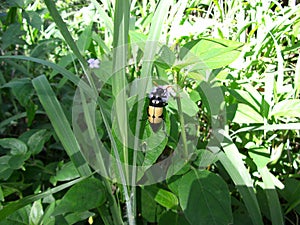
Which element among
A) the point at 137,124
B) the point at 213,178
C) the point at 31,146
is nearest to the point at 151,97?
the point at 137,124

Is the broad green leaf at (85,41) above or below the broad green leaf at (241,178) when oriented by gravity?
above

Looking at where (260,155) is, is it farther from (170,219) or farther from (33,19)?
(33,19)

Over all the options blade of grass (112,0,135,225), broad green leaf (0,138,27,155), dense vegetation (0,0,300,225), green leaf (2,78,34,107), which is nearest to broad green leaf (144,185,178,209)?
dense vegetation (0,0,300,225)

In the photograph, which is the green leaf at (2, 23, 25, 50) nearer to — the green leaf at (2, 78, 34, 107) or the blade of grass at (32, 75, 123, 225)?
the green leaf at (2, 78, 34, 107)

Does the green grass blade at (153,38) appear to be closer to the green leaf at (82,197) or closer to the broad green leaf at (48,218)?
the green leaf at (82,197)

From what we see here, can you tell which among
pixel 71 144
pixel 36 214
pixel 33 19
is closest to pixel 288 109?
pixel 71 144

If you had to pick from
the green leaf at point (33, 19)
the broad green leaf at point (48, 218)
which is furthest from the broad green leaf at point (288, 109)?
the green leaf at point (33, 19)
